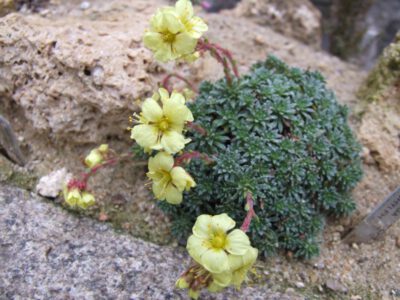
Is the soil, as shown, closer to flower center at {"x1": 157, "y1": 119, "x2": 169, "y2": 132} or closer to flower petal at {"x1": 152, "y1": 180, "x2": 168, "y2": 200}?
flower petal at {"x1": 152, "y1": 180, "x2": 168, "y2": 200}

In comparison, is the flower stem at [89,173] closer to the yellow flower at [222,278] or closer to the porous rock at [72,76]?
the porous rock at [72,76]

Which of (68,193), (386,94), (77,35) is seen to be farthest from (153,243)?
(386,94)

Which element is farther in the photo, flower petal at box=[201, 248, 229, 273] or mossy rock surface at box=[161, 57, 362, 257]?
mossy rock surface at box=[161, 57, 362, 257]

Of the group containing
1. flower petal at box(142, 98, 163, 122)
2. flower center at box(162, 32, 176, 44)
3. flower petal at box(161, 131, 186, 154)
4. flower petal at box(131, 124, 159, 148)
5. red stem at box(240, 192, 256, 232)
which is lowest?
red stem at box(240, 192, 256, 232)

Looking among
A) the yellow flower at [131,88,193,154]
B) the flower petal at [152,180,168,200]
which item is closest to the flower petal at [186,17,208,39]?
the yellow flower at [131,88,193,154]

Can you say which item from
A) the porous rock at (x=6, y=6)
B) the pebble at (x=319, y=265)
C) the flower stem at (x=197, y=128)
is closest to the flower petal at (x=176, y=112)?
the flower stem at (x=197, y=128)
